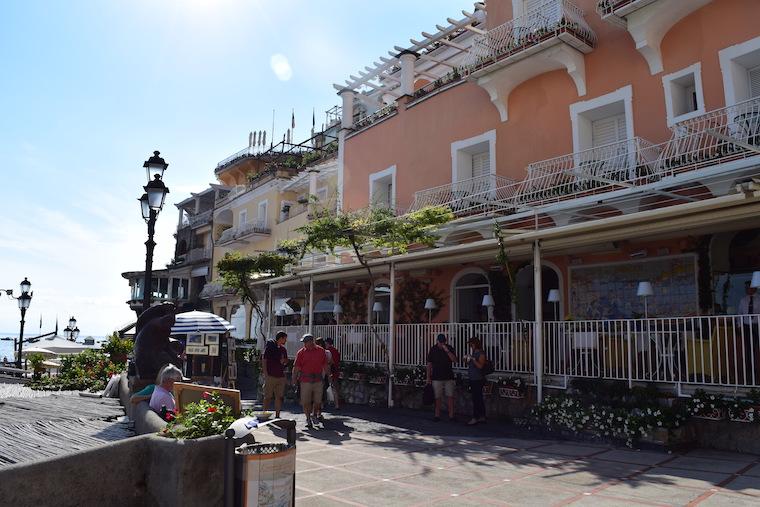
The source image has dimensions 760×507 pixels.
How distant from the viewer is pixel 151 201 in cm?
1088

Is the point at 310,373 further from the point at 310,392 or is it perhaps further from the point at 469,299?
the point at 469,299

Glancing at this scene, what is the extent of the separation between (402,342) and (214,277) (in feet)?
84.7

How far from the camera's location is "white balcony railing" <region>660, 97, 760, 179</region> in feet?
34.0

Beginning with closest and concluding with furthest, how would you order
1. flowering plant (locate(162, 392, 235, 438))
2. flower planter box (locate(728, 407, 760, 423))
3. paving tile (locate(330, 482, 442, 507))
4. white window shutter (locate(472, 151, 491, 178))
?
flowering plant (locate(162, 392, 235, 438)), paving tile (locate(330, 482, 442, 507)), flower planter box (locate(728, 407, 760, 423)), white window shutter (locate(472, 151, 491, 178))

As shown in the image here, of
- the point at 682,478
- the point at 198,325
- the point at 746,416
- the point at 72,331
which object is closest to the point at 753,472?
the point at 682,478

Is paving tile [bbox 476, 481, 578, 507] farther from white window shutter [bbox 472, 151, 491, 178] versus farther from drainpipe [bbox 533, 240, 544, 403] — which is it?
white window shutter [bbox 472, 151, 491, 178]

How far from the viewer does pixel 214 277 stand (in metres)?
37.3

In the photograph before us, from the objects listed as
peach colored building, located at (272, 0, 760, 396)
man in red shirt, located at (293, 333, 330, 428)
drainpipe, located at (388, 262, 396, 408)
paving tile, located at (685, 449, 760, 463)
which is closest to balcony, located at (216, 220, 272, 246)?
peach colored building, located at (272, 0, 760, 396)

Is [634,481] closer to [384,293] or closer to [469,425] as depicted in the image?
[469,425]

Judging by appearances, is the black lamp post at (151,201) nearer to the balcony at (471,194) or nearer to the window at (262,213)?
the balcony at (471,194)

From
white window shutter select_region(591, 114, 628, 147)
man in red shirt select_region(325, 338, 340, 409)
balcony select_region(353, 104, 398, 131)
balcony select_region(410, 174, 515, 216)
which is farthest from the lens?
balcony select_region(353, 104, 398, 131)

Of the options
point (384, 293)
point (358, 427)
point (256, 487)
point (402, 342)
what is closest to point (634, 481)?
point (256, 487)

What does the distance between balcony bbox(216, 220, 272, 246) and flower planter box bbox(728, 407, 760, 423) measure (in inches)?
1020

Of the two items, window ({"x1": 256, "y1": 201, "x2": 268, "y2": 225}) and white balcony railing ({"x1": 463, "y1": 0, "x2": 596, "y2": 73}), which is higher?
white balcony railing ({"x1": 463, "y1": 0, "x2": 596, "y2": 73})
